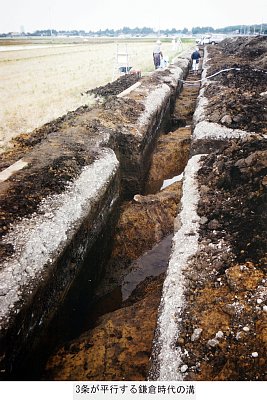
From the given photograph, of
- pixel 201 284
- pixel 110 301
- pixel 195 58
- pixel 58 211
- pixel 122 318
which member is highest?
pixel 58 211

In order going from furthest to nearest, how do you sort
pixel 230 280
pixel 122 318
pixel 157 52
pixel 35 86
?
pixel 157 52 < pixel 35 86 < pixel 122 318 < pixel 230 280

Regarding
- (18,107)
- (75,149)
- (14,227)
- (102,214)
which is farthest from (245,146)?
(18,107)

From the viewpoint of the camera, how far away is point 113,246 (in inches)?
159

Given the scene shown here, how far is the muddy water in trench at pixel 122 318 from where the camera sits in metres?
2.36

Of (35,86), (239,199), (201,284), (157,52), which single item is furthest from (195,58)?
(201,284)

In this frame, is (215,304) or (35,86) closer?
(215,304)

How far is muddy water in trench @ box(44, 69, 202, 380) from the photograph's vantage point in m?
2.36

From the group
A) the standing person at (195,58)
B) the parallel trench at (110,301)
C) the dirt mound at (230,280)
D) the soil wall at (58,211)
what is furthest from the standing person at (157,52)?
the dirt mound at (230,280)

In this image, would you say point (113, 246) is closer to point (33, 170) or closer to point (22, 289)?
point (33, 170)

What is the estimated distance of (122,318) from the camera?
2.72m

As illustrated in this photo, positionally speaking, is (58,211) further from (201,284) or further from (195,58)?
(195,58)

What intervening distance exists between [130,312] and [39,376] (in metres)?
0.80

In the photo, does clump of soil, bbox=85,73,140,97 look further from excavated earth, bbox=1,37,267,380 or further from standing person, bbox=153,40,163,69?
excavated earth, bbox=1,37,267,380

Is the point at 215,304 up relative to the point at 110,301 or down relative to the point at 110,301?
up
